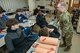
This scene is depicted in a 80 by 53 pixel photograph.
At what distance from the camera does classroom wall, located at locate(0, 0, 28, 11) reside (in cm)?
655

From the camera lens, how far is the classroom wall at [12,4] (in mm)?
6547

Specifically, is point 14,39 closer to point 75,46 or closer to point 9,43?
point 9,43

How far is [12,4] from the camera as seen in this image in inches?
283

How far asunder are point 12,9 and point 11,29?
518cm

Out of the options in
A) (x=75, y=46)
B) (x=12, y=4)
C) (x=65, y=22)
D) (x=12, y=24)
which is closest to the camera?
(x=12, y=24)

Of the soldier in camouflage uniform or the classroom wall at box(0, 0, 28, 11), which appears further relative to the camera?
the classroom wall at box(0, 0, 28, 11)

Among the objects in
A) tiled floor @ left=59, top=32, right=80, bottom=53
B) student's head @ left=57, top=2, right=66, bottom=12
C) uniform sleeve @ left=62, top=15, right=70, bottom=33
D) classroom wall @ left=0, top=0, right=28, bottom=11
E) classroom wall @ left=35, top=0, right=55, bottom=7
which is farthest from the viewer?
classroom wall @ left=35, top=0, right=55, bottom=7

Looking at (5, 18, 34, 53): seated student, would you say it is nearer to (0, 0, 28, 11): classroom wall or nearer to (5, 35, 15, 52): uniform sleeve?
(5, 35, 15, 52): uniform sleeve

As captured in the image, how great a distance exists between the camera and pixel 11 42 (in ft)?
6.95

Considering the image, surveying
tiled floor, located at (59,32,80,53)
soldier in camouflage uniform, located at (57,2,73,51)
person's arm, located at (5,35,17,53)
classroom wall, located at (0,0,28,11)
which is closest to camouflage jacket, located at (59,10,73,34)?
soldier in camouflage uniform, located at (57,2,73,51)

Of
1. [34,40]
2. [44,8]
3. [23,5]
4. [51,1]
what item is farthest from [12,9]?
[34,40]

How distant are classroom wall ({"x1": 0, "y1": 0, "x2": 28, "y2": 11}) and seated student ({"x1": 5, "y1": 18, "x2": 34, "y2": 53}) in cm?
463

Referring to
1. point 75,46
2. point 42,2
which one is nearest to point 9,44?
point 75,46

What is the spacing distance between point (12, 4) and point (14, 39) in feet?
17.8
